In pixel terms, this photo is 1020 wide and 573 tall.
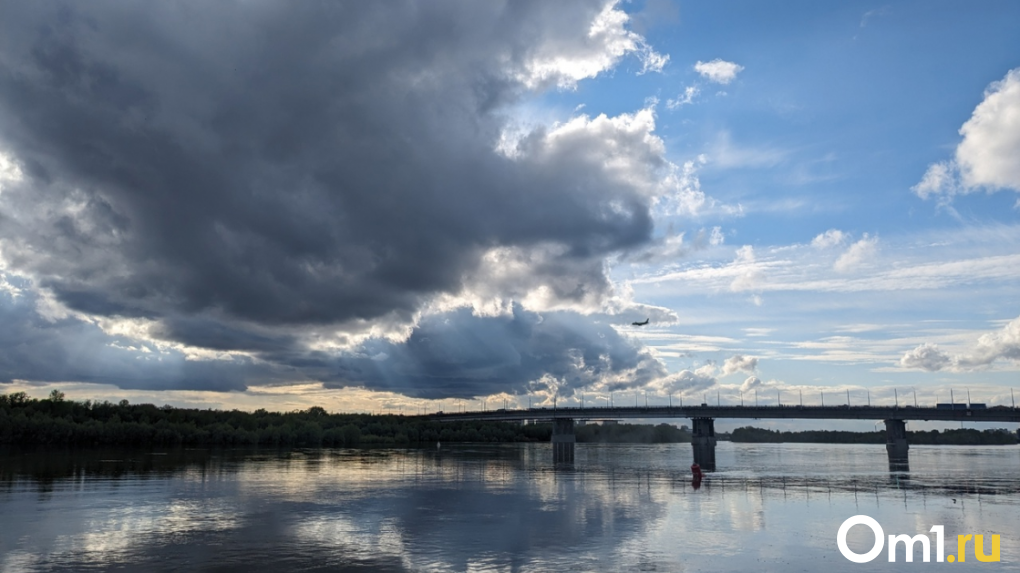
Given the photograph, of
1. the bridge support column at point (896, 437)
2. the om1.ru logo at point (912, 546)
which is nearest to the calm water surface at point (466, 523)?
the om1.ru logo at point (912, 546)

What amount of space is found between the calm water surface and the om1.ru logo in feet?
1.74

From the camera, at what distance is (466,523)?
41844mm

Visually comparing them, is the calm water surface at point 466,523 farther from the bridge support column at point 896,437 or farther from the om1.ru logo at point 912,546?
the bridge support column at point 896,437

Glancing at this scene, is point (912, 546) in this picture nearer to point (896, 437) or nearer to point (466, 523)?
point (466, 523)

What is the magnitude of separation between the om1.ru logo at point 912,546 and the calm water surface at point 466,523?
530mm

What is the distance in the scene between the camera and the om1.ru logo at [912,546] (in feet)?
107

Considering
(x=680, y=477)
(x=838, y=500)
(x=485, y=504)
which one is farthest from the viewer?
(x=680, y=477)

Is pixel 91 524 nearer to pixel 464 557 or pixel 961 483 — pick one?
pixel 464 557

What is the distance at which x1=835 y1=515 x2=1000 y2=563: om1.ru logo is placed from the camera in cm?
3259

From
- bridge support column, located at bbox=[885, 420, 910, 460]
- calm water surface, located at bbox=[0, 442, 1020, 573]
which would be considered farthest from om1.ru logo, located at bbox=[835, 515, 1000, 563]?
bridge support column, located at bbox=[885, 420, 910, 460]

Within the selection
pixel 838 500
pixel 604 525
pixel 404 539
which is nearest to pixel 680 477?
pixel 838 500

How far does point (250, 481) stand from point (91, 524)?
111ft

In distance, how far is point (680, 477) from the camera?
8469cm

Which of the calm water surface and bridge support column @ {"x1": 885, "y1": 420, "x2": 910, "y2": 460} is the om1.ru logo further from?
bridge support column @ {"x1": 885, "y1": 420, "x2": 910, "y2": 460}
